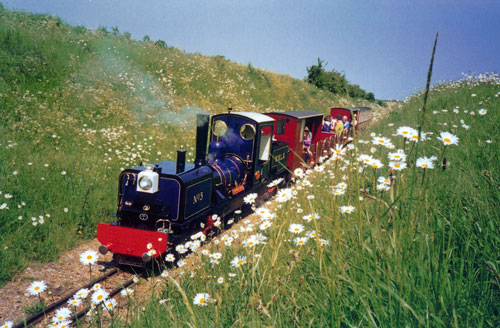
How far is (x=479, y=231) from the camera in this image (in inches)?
86.7

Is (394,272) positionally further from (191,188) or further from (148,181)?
(191,188)

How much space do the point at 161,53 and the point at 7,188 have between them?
54.4 feet

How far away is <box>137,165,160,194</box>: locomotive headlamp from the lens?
18.9 ft

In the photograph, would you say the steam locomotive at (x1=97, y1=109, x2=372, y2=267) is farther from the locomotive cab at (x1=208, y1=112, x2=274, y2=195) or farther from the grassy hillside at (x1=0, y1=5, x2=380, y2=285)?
the grassy hillside at (x1=0, y1=5, x2=380, y2=285)

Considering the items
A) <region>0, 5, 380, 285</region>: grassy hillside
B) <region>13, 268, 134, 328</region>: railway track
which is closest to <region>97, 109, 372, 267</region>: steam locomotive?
<region>13, 268, 134, 328</region>: railway track

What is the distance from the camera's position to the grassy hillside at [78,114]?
688 centimetres

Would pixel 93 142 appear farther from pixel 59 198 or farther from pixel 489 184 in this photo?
pixel 489 184

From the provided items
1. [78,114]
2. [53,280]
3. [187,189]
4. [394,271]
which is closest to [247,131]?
[187,189]

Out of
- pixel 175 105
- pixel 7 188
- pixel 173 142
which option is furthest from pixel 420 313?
pixel 175 105

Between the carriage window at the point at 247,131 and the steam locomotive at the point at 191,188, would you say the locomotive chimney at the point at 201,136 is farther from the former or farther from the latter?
the carriage window at the point at 247,131

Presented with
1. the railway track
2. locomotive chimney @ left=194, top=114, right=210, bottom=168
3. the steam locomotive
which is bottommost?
the railway track

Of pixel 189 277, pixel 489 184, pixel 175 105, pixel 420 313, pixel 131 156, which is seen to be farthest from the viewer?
pixel 175 105

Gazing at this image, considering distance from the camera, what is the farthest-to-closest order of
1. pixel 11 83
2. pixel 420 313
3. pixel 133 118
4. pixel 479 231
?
pixel 133 118, pixel 11 83, pixel 479 231, pixel 420 313

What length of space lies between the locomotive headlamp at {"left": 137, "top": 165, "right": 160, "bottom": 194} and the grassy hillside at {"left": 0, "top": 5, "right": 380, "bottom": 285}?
2091 millimetres
